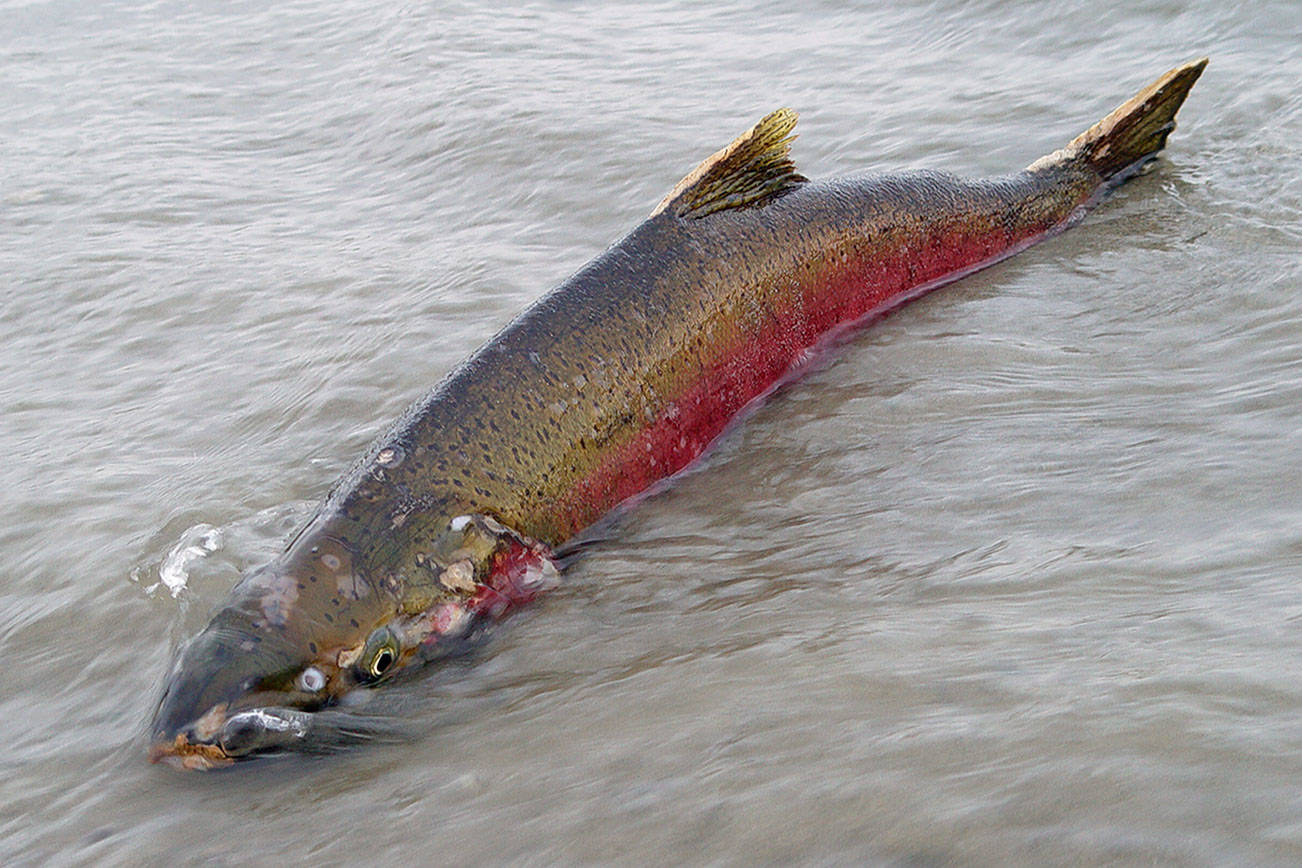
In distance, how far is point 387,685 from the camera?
3375mm

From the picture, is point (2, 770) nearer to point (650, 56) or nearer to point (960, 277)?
point (960, 277)

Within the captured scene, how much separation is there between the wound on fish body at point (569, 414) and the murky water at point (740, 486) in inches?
6.2

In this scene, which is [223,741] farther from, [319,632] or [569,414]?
[569,414]

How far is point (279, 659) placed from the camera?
126 inches

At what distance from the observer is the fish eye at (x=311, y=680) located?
3.21 m

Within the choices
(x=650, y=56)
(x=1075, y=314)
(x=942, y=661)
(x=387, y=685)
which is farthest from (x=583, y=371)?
(x=650, y=56)

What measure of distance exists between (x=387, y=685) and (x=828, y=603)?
1267mm

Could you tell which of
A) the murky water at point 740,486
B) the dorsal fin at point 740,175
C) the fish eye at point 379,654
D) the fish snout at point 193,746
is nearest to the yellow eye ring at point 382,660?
the fish eye at point 379,654

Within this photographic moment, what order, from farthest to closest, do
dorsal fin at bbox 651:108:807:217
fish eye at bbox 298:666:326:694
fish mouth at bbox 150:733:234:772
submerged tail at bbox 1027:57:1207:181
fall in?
1. submerged tail at bbox 1027:57:1207:181
2. dorsal fin at bbox 651:108:807:217
3. fish eye at bbox 298:666:326:694
4. fish mouth at bbox 150:733:234:772

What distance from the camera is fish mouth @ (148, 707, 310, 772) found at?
9.77 ft

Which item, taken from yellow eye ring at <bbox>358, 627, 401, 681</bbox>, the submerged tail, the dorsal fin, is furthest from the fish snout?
the submerged tail

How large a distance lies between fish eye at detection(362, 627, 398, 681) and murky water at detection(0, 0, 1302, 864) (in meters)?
0.11

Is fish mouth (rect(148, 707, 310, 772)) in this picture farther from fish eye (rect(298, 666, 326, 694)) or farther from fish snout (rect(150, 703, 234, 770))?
fish eye (rect(298, 666, 326, 694))

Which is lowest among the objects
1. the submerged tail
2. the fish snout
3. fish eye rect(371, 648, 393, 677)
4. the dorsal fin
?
fish eye rect(371, 648, 393, 677)
